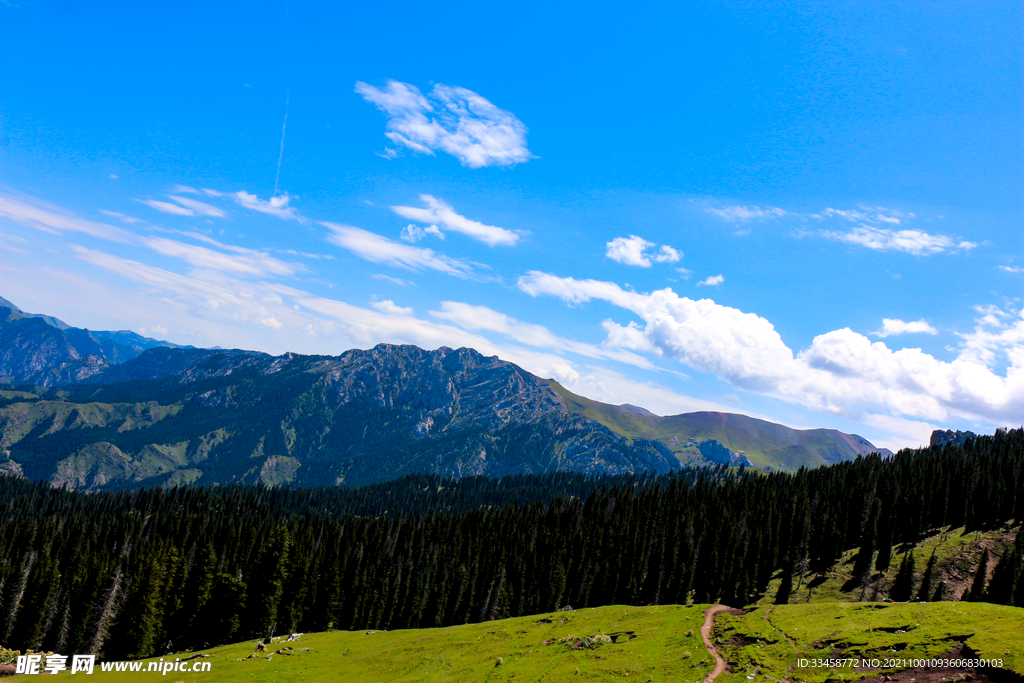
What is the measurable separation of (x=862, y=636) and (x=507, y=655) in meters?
37.7

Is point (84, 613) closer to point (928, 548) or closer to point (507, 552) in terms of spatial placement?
point (507, 552)

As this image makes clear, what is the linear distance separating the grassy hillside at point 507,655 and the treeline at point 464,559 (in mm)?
22129

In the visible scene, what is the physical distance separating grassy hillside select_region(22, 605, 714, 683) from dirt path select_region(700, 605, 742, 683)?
27.7 inches

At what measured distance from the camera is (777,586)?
133125 millimetres

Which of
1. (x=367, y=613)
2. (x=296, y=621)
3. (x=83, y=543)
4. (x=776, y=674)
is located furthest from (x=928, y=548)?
(x=83, y=543)

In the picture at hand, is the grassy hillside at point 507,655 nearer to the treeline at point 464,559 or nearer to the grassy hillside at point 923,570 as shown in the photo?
the treeline at point 464,559

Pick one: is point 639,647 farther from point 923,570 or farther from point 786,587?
point 923,570

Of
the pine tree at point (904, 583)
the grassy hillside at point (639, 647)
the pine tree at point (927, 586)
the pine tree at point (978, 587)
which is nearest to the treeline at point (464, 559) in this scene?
the pine tree at point (978, 587)

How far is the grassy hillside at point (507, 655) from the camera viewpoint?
5300 centimetres

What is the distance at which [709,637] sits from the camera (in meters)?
57.1

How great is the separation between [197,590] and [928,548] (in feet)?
545

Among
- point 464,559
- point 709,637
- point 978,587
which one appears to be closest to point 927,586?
point 978,587

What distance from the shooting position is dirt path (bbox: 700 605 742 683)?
152 ft

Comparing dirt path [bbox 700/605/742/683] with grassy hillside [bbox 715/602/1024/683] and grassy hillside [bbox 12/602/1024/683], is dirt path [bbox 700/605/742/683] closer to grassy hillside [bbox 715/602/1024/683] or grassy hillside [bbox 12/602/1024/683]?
grassy hillside [bbox 12/602/1024/683]
